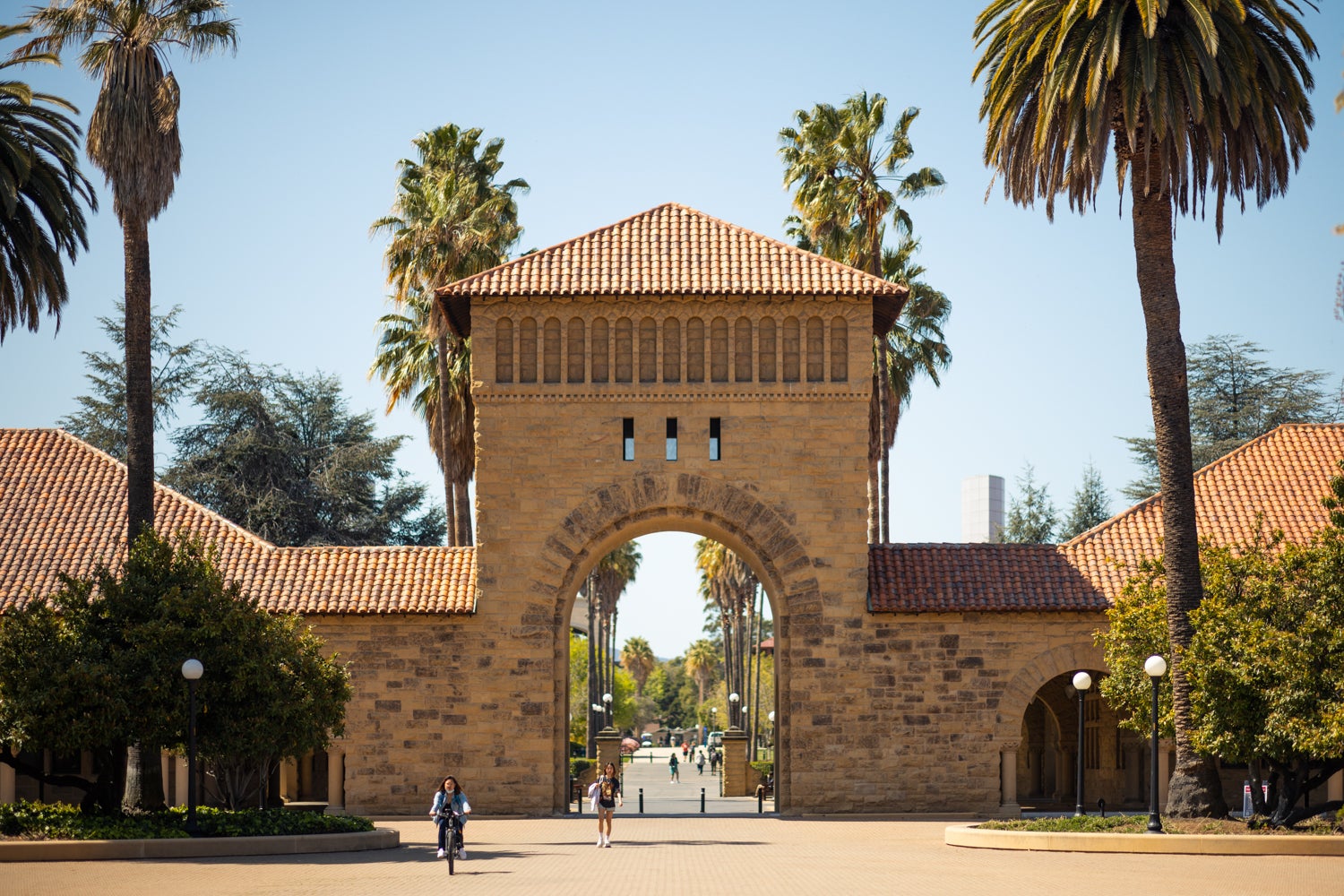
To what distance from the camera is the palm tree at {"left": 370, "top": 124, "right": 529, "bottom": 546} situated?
130ft

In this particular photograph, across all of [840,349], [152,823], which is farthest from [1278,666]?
[152,823]

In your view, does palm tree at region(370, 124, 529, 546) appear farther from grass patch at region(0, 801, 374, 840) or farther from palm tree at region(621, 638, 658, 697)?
palm tree at region(621, 638, 658, 697)

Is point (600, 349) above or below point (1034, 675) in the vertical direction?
above

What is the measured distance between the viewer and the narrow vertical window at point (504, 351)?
108ft

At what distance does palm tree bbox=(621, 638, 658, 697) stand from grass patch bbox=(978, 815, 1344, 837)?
115m

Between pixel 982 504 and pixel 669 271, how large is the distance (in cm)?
12586

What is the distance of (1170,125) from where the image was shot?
80.4ft

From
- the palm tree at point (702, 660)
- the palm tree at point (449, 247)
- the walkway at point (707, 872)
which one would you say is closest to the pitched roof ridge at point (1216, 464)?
the walkway at point (707, 872)

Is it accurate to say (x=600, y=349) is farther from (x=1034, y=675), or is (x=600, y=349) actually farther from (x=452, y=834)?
(x=452, y=834)

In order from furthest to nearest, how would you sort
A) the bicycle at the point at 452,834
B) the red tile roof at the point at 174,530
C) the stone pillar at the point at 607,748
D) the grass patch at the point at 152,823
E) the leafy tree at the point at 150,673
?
the stone pillar at the point at 607,748
the red tile roof at the point at 174,530
the leafy tree at the point at 150,673
the grass patch at the point at 152,823
the bicycle at the point at 452,834

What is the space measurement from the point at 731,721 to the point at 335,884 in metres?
54.0

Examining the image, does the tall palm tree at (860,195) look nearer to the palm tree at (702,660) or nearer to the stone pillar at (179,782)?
the stone pillar at (179,782)

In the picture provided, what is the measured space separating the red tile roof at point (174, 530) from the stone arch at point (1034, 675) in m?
11.3

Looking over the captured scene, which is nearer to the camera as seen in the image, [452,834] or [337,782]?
[452,834]
